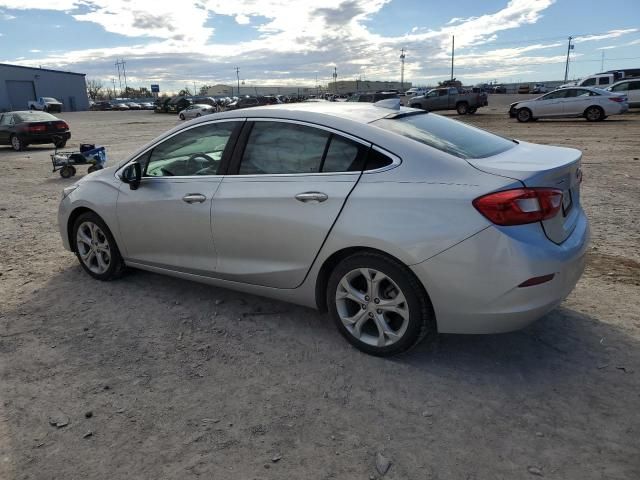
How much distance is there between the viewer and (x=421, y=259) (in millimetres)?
2955

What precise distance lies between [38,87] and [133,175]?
82699mm

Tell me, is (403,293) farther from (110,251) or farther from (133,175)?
(110,251)

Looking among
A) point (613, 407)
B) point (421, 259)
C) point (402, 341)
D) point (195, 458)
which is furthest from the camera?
point (402, 341)

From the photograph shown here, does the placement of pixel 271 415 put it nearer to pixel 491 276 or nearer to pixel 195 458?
pixel 195 458

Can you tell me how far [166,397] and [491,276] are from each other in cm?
201

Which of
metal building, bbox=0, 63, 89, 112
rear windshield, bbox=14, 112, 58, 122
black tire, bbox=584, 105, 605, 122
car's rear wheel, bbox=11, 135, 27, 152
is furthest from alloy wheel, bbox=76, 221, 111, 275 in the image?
metal building, bbox=0, 63, 89, 112

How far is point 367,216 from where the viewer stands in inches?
122

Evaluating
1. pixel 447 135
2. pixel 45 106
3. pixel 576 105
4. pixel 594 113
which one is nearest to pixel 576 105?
pixel 576 105

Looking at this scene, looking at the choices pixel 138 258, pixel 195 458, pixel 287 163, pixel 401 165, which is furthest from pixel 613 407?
pixel 138 258

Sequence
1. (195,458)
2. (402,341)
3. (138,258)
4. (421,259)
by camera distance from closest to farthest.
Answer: (195,458) → (421,259) → (402,341) → (138,258)

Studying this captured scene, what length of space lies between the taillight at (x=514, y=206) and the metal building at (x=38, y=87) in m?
74.7

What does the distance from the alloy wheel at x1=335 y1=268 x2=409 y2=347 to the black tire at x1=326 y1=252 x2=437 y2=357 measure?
0.07 feet

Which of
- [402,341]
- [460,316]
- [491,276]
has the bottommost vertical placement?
[402,341]

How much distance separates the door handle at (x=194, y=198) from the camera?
3875 mm
